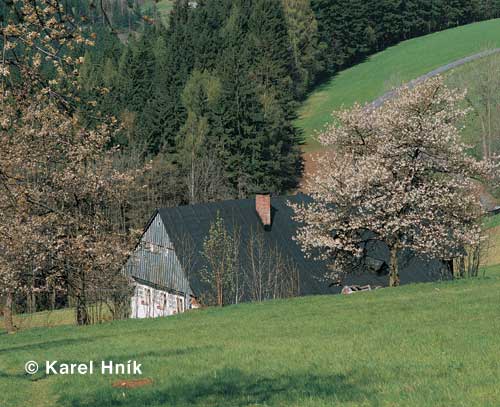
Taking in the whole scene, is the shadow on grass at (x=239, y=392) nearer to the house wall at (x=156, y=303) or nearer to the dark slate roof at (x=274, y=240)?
the dark slate roof at (x=274, y=240)

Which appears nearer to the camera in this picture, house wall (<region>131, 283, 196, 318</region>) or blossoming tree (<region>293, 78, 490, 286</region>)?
blossoming tree (<region>293, 78, 490, 286</region>)

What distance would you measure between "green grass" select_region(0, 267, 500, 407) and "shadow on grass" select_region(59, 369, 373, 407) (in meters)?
0.02

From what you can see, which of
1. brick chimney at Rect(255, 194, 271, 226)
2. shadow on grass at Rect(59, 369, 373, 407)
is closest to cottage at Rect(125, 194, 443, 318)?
brick chimney at Rect(255, 194, 271, 226)

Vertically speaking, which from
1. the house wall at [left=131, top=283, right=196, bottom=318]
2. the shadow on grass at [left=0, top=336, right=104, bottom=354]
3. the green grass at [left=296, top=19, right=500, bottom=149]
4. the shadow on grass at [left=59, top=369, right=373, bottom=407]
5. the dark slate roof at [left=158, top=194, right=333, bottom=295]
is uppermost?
the green grass at [left=296, top=19, right=500, bottom=149]

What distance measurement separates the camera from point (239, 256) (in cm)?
4062

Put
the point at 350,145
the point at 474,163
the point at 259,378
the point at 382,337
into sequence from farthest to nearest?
the point at 350,145 → the point at 474,163 → the point at 382,337 → the point at 259,378

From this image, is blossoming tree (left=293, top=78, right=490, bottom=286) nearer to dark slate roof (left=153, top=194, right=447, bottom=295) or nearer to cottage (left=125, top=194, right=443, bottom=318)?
cottage (left=125, top=194, right=443, bottom=318)

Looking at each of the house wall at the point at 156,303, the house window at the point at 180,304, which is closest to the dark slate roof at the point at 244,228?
the house window at the point at 180,304

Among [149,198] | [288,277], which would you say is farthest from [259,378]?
[149,198]

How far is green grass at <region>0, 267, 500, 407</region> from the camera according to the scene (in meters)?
10.5

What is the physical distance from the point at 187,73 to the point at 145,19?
90.7 meters

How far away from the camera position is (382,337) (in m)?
15.5

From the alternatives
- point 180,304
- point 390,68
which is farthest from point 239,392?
point 390,68

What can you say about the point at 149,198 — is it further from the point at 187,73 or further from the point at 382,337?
the point at 382,337
